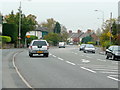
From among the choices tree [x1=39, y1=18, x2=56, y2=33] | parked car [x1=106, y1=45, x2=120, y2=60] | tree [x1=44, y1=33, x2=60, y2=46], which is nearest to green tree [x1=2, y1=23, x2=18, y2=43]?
tree [x1=44, y1=33, x2=60, y2=46]

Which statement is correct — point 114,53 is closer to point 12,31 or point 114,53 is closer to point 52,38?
point 12,31

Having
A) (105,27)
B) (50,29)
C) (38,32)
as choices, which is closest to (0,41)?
(105,27)

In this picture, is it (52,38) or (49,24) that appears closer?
(52,38)

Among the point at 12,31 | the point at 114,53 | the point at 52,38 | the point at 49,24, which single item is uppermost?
the point at 49,24

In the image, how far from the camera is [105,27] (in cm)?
7281

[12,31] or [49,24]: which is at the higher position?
[49,24]

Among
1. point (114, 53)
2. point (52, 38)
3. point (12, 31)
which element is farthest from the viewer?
point (52, 38)

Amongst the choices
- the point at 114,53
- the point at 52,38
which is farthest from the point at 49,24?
the point at 114,53

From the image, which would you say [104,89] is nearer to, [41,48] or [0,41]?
[41,48]

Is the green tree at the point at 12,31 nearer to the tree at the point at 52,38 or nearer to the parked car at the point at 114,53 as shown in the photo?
the tree at the point at 52,38

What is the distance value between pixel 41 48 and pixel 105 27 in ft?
140

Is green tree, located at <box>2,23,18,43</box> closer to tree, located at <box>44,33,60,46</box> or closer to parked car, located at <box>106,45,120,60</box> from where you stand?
tree, located at <box>44,33,60,46</box>

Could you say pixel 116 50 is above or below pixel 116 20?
below

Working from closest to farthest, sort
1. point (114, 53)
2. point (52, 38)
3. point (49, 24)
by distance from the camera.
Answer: point (114, 53)
point (52, 38)
point (49, 24)
